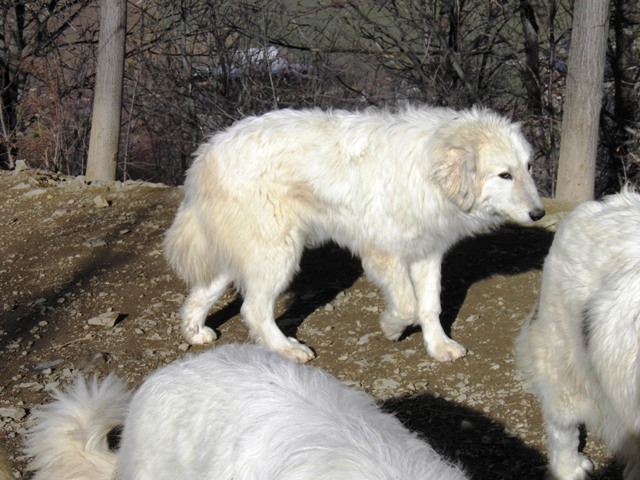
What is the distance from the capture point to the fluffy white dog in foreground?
9.84 ft

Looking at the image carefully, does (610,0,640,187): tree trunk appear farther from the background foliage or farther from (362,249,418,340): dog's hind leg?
(362,249,418,340): dog's hind leg

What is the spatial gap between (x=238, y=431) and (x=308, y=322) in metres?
3.54

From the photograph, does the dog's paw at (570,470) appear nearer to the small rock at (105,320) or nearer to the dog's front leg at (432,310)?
the dog's front leg at (432,310)

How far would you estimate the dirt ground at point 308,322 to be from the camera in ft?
14.8

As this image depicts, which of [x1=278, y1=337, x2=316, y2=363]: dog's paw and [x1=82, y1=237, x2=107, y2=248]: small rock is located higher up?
[x1=82, y1=237, x2=107, y2=248]: small rock

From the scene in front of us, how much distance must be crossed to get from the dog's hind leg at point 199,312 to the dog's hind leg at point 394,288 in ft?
3.32

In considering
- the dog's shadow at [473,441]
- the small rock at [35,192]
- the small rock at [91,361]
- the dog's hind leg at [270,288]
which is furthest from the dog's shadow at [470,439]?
the small rock at [35,192]

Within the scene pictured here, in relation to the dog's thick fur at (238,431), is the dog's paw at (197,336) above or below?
below

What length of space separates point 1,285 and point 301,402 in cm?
476

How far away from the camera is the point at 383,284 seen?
5.27 meters

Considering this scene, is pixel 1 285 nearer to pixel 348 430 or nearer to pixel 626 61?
pixel 348 430

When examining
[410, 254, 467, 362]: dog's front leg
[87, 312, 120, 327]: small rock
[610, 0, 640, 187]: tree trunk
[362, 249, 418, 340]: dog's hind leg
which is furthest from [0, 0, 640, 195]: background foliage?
[362, 249, 418, 340]: dog's hind leg

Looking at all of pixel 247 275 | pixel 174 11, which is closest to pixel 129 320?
pixel 247 275

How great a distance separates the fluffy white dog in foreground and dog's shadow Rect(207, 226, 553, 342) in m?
1.94
